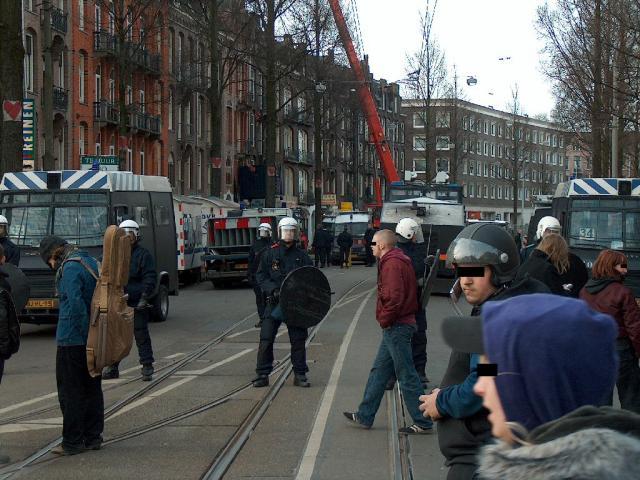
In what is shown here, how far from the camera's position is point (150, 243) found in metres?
20.2

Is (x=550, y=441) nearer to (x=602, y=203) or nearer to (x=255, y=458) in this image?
(x=255, y=458)

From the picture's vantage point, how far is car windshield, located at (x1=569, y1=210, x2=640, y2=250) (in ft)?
68.1

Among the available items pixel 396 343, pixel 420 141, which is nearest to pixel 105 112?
pixel 420 141

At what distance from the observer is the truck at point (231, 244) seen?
2967 centimetres

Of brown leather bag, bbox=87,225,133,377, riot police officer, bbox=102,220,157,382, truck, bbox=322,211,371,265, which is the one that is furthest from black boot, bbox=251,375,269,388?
truck, bbox=322,211,371,265

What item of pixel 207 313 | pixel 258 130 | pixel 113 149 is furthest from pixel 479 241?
pixel 258 130

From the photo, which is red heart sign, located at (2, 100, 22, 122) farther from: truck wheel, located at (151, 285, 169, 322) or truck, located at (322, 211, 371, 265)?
truck, located at (322, 211, 371, 265)

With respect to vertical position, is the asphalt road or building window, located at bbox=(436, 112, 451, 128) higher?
building window, located at bbox=(436, 112, 451, 128)

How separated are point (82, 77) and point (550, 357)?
1752 inches

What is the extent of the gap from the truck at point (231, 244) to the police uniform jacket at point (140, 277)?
54.4ft

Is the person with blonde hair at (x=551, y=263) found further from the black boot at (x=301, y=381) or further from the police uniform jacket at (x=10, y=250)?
the police uniform jacket at (x=10, y=250)

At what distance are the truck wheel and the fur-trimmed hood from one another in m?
18.3

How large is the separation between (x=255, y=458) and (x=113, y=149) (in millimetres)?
41053

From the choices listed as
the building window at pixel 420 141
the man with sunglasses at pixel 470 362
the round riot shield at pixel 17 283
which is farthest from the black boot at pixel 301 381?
the building window at pixel 420 141
